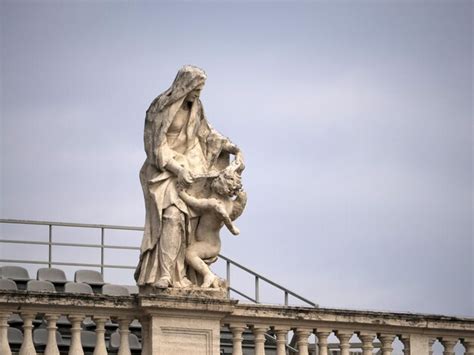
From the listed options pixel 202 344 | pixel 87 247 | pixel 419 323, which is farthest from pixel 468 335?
pixel 87 247

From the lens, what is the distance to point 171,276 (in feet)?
92.0

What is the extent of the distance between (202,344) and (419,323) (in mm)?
3227

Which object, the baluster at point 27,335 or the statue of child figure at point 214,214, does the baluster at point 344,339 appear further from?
the baluster at point 27,335

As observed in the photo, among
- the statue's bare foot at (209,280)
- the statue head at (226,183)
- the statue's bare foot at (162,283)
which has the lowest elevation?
the statue's bare foot at (162,283)

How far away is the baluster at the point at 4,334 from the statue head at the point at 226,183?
126 inches

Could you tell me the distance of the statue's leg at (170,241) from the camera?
28.0 metres

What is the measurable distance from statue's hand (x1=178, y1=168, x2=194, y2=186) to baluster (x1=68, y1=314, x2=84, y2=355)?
2186 millimetres

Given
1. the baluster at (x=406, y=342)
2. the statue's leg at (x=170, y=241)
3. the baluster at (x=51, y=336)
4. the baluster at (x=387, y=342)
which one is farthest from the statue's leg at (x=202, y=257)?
the baluster at (x=406, y=342)

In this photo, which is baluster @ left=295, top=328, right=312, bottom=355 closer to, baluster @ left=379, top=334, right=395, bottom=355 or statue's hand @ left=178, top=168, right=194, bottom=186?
baluster @ left=379, top=334, right=395, bottom=355

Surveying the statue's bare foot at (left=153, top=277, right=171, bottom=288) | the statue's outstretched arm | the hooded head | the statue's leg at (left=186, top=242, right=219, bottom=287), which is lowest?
the statue's bare foot at (left=153, top=277, right=171, bottom=288)

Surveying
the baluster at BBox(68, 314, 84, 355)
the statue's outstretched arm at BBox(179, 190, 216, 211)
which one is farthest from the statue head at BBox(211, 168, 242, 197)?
the baluster at BBox(68, 314, 84, 355)

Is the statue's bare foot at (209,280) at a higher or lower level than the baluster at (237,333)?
higher

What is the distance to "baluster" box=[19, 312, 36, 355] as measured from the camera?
89.1ft

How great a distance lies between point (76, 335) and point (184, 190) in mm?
2363
